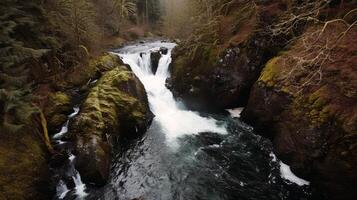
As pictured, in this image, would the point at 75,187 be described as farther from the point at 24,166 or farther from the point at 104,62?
the point at 104,62

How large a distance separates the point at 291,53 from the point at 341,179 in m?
6.76

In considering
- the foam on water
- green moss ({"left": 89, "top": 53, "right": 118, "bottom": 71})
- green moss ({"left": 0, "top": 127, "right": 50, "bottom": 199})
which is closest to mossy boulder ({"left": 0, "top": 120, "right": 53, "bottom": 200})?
green moss ({"left": 0, "top": 127, "right": 50, "bottom": 199})

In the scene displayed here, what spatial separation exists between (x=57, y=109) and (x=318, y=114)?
10.9 m

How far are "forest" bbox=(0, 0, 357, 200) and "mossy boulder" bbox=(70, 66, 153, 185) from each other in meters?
0.06

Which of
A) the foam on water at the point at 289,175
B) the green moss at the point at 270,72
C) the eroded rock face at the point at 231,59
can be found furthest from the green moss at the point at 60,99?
the foam on water at the point at 289,175

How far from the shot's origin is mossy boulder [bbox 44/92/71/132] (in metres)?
11.6

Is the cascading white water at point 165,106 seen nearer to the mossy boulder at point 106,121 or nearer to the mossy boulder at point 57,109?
the mossy boulder at point 106,121

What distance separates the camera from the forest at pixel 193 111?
8.95 metres

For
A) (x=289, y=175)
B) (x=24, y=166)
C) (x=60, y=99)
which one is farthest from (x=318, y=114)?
(x=60, y=99)

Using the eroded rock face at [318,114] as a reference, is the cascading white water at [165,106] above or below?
below

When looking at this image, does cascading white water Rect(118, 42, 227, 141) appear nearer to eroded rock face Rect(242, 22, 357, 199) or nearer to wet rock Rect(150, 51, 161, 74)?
wet rock Rect(150, 51, 161, 74)

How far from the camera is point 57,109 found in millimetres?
12320

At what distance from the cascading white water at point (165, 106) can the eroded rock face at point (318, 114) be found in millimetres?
3164

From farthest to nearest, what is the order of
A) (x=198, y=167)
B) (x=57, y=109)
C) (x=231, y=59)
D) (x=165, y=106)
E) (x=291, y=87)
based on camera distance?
(x=165, y=106) → (x=231, y=59) → (x=57, y=109) → (x=291, y=87) → (x=198, y=167)
